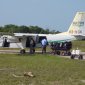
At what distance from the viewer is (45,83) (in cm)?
1451

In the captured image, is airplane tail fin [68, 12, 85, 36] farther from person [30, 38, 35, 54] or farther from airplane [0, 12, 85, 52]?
person [30, 38, 35, 54]

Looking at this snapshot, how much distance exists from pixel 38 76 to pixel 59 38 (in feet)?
74.9

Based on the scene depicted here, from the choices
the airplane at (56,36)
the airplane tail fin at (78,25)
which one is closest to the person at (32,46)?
the airplane at (56,36)

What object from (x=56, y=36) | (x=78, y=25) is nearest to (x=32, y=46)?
(x=56, y=36)

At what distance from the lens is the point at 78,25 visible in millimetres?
40219

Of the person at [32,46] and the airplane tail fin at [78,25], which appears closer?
the person at [32,46]

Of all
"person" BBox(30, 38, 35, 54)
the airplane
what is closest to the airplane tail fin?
the airplane

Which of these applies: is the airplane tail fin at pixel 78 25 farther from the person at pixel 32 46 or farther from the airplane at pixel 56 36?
the person at pixel 32 46

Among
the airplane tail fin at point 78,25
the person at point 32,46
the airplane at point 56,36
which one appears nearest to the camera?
the person at point 32,46

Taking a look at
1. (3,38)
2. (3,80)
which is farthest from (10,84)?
(3,38)

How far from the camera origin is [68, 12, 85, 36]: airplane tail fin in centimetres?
3958

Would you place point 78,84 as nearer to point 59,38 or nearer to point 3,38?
point 59,38

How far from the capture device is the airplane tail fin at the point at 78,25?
130 ft

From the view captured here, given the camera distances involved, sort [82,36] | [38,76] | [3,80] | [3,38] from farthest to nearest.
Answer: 1. [3,38]
2. [82,36]
3. [38,76]
4. [3,80]
